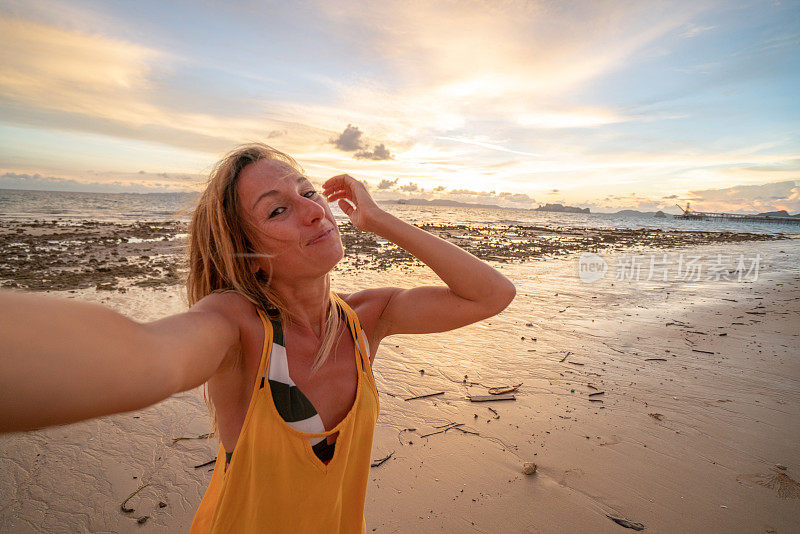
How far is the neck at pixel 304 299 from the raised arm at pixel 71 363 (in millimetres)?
897

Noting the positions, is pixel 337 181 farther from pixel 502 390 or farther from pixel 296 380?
pixel 502 390

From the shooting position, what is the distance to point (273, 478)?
62.5 inches

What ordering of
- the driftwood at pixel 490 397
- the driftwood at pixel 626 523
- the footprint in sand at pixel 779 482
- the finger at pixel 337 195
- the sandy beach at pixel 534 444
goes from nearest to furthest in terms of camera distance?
the finger at pixel 337 195, the driftwood at pixel 626 523, the sandy beach at pixel 534 444, the footprint in sand at pixel 779 482, the driftwood at pixel 490 397

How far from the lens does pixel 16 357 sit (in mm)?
723

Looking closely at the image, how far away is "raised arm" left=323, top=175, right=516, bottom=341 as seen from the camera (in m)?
2.24

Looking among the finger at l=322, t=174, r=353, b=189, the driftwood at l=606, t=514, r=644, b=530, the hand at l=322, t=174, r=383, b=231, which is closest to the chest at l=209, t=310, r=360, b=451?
the hand at l=322, t=174, r=383, b=231

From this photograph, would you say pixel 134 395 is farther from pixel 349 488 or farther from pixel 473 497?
pixel 473 497

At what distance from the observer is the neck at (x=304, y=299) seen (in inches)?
80.0

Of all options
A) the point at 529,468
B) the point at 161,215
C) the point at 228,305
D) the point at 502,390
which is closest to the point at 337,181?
the point at 228,305

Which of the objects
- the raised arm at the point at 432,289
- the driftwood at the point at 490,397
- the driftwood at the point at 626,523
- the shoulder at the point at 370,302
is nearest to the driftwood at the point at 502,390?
the driftwood at the point at 490,397

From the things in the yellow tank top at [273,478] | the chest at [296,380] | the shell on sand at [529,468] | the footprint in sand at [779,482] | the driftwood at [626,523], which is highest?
the chest at [296,380]

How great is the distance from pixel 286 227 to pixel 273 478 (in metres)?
1.13

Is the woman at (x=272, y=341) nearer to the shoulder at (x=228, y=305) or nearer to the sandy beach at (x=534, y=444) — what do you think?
the shoulder at (x=228, y=305)

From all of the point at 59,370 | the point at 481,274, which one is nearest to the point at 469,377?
the point at 481,274
